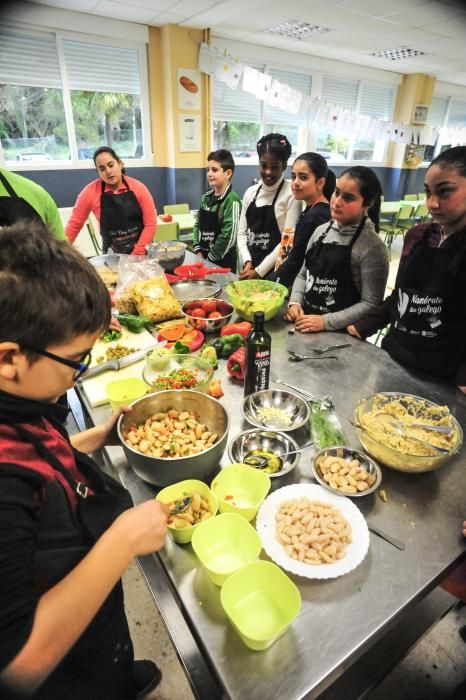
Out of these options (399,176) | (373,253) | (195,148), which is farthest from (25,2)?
(399,176)

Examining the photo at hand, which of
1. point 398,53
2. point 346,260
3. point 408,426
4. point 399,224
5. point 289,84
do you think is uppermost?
point 398,53

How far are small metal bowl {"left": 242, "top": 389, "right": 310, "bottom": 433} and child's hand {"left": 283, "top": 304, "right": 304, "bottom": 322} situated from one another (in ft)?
2.55

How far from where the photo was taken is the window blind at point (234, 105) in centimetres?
711

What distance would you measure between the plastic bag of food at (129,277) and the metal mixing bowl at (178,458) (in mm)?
1034

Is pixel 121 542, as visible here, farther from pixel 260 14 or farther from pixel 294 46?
pixel 294 46

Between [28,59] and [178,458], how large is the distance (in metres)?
6.70

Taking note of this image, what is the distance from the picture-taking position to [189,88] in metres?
6.32

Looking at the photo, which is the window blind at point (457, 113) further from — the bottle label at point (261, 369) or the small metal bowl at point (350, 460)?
the small metal bowl at point (350, 460)

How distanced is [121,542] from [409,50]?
9502 millimetres

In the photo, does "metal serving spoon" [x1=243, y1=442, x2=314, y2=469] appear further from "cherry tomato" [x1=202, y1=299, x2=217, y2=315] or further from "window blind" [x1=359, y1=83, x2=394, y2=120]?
"window blind" [x1=359, y1=83, x2=394, y2=120]

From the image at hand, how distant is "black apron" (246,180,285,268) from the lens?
298 centimetres

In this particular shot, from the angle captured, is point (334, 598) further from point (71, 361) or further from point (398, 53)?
point (398, 53)

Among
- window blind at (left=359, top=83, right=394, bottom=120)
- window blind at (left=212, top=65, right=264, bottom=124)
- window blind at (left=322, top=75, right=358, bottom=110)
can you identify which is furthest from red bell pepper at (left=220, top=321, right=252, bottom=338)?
window blind at (left=359, top=83, right=394, bottom=120)

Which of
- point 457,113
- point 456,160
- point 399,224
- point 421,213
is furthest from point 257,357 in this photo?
point 457,113
